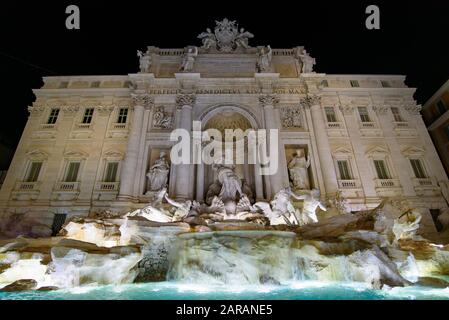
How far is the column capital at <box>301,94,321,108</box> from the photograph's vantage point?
18.9 metres

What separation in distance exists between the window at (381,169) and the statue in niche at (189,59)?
52.6 feet

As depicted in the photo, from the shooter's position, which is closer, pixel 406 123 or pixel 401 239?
pixel 401 239

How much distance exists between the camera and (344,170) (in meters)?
17.8

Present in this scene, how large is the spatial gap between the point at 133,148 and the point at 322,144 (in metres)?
13.5

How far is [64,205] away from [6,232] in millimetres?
3145

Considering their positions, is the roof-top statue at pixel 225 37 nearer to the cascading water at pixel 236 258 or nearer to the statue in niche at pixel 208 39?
the statue in niche at pixel 208 39

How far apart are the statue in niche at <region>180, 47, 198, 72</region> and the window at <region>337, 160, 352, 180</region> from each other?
13.7m

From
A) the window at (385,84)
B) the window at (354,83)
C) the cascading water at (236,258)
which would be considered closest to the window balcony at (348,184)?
the window at (354,83)

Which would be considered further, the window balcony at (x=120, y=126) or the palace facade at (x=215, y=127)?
the window balcony at (x=120, y=126)

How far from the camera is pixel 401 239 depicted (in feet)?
35.6

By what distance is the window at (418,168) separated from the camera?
1757 centimetres

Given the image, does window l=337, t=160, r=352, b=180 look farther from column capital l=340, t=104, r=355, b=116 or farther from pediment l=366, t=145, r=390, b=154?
column capital l=340, t=104, r=355, b=116

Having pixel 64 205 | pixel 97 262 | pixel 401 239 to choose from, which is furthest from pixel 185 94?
pixel 401 239

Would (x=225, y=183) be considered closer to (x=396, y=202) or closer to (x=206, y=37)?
(x=396, y=202)
